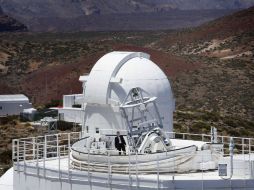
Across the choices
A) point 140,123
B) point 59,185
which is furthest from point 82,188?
point 140,123

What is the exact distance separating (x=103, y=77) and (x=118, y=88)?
2.61ft

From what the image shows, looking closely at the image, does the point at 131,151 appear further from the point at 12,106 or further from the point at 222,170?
the point at 12,106

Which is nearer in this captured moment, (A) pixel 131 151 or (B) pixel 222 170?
(B) pixel 222 170

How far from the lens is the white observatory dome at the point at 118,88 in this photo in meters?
28.8

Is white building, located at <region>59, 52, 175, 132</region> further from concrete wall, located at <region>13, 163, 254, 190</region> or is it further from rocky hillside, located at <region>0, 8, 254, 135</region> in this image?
rocky hillside, located at <region>0, 8, 254, 135</region>

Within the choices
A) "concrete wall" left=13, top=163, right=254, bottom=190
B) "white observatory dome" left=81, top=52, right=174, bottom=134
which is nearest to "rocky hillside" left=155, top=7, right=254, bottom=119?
"white observatory dome" left=81, top=52, right=174, bottom=134

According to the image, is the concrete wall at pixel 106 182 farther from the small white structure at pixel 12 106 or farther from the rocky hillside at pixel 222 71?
the rocky hillside at pixel 222 71

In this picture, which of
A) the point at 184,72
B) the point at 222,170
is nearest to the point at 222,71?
the point at 184,72

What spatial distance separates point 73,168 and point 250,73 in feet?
271

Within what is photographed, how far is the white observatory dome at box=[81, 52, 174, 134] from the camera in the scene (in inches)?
1134

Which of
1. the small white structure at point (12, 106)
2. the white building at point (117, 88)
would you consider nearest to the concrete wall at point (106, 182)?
the white building at point (117, 88)

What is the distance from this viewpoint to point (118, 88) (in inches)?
1134

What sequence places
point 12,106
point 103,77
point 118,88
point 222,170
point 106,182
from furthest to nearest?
point 12,106, point 103,77, point 118,88, point 106,182, point 222,170

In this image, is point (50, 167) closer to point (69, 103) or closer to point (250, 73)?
point (69, 103)
